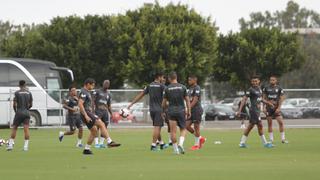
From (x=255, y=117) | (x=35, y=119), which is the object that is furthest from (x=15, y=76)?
(x=255, y=117)

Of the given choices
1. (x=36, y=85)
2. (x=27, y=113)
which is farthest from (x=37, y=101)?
(x=27, y=113)

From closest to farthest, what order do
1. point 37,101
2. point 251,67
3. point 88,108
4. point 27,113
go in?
point 88,108 < point 27,113 < point 37,101 < point 251,67

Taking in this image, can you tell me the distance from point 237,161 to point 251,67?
48.3m

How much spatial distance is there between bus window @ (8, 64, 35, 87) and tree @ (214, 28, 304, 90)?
2274cm

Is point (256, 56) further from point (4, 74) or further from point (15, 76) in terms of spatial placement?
point (4, 74)

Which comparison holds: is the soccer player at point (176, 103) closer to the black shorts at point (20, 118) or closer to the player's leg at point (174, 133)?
the player's leg at point (174, 133)

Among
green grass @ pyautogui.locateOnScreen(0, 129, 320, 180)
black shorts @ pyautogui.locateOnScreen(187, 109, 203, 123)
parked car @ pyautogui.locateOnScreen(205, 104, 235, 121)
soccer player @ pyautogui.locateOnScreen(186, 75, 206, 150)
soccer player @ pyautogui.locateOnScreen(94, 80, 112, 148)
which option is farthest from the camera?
parked car @ pyautogui.locateOnScreen(205, 104, 235, 121)

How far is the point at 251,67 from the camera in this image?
220 ft

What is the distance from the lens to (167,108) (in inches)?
897

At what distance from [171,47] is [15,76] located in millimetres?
14591

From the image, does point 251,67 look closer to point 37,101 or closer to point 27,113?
point 37,101

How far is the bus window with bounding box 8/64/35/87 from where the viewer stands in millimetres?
46438

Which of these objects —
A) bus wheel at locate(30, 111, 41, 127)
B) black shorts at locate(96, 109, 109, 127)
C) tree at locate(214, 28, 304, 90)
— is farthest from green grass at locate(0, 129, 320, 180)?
tree at locate(214, 28, 304, 90)

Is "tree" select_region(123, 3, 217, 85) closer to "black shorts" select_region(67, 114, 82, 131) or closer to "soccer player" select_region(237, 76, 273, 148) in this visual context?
"black shorts" select_region(67, 114, 82, 131)
